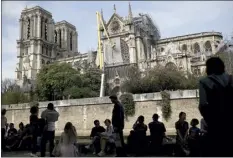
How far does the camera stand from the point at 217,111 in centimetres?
364

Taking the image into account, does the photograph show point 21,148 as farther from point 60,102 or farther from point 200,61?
point 200,61

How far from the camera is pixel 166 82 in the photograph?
1168 inches

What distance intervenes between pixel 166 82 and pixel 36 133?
879 inches

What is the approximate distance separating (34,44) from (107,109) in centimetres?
4838

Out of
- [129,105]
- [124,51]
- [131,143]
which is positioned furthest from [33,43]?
[131,143]

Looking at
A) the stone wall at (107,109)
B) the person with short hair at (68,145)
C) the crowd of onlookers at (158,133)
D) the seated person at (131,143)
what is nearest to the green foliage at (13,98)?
the stone wall at (107,109)

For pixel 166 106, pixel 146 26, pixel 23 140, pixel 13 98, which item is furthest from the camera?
pixel 146 26

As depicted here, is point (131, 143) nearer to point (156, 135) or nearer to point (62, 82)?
point (156, 135)

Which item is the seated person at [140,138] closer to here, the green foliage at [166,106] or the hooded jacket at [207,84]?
the hooded jacket at [207,84]

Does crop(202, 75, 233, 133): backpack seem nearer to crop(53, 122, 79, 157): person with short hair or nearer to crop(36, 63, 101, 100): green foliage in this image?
crop(53, 122, 79, 157): person with short hair

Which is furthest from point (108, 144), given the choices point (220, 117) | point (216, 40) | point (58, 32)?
point (58, 32)

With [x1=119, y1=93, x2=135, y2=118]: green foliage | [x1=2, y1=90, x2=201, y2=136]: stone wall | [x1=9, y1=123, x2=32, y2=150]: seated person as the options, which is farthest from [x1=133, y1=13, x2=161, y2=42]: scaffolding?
[x1=9, y1=123, x2=32, y2=150]: seated person

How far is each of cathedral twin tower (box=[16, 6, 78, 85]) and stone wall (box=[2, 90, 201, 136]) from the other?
38.5m

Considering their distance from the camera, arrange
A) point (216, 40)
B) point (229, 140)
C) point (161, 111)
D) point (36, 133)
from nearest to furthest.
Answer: point (229, 140)
point (36, 133)
point (161, 111)
point (216, 40)
